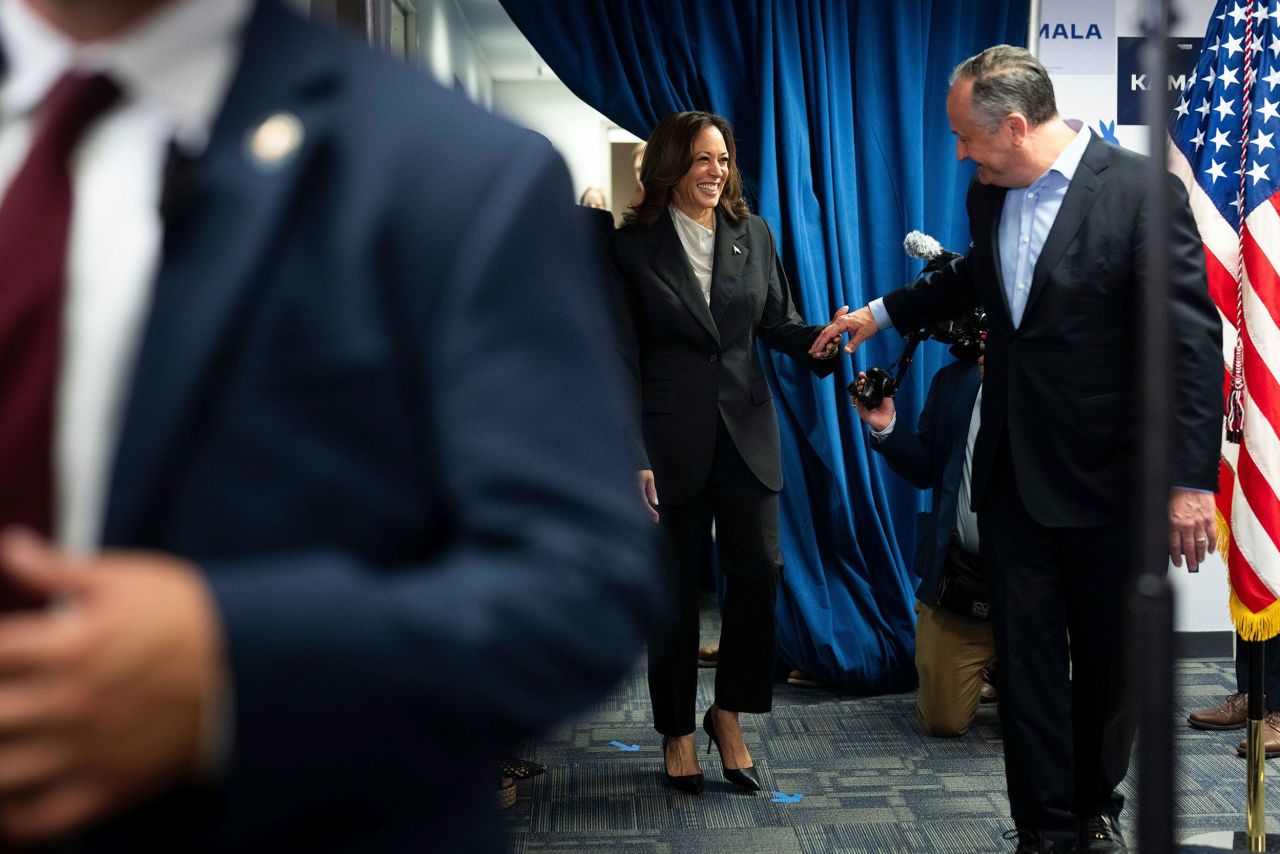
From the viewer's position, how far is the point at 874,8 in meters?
3.92

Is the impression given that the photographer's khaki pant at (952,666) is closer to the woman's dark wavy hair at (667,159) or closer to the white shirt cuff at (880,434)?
the white shirt cuff at (880,434)

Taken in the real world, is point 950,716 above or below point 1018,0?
below

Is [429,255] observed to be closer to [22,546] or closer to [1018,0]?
[22,546]

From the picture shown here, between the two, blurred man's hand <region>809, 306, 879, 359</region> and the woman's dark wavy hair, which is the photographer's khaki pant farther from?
the woman's dark wavy hair

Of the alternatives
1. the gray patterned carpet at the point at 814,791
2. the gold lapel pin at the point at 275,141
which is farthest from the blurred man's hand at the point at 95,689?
the gray patterned carpet at the point at 814,791

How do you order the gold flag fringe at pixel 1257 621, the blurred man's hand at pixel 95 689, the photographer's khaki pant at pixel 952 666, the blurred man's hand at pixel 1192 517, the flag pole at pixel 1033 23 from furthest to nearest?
the flag pole at pixel 1033 23 → the photographer's khaki pant at pixel 952 666 → the gold flag fringe at pixel 1257 621 → the blurred man's hand at pixel 1192 517 → the blurred man's hand at pixel 95 689

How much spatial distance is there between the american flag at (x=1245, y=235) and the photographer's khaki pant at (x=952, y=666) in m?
0.73

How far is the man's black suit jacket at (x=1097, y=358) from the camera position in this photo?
2324 millimetres

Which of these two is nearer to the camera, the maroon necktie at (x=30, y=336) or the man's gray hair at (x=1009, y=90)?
the maroon necktie at (x=30, y=336)

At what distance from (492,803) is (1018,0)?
3.86 meters

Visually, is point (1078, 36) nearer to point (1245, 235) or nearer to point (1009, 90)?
point (1245, 235)

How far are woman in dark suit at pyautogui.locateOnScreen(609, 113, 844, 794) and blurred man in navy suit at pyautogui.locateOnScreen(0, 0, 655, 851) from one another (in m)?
2.35

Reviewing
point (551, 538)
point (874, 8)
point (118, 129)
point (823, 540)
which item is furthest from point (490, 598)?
point (874, 8)

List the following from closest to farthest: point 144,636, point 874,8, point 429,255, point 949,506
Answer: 1. point 144,636
2. point 429,255
3. point 949,506
4. point 874,8
